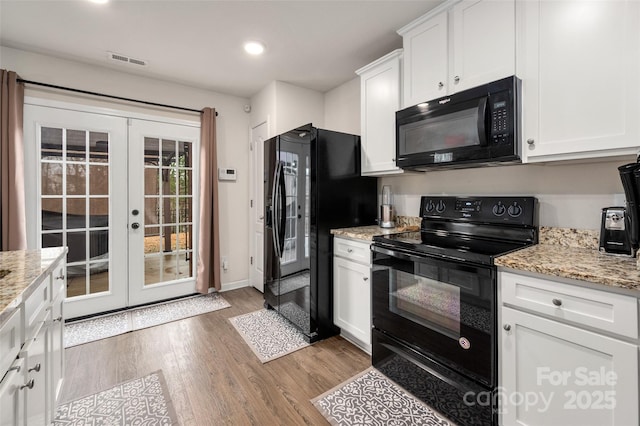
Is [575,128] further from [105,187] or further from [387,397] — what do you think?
[105,187]

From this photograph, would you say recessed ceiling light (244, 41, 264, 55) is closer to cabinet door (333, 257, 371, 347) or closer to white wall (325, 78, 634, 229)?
white wall (325, 78, 634, 229)

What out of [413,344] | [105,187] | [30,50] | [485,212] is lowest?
[413,344]

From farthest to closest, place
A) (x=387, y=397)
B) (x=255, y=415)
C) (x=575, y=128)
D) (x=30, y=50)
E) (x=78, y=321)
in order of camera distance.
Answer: (x=78, y=321), (x=30, y=50), (x=387, y=397), (x=255, y=415), (x=575, y=128)

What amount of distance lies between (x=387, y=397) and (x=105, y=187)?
3.21m

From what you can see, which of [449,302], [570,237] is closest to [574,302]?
[449,302]

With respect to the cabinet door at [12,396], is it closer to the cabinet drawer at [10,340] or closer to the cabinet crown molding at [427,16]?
the cabinet drawer at [10,340]

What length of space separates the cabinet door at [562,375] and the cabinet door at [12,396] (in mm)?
1851

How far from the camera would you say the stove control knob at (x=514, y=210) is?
5.90 ft

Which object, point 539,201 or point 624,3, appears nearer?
point 624,3

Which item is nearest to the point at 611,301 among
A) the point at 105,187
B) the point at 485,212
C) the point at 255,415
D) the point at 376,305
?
the point at 485,212

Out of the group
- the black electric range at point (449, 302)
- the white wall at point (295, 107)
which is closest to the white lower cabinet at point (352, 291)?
the black electric range at point (449, 302)

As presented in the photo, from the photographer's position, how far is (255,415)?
1617mm

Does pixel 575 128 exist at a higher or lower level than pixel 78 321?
higher

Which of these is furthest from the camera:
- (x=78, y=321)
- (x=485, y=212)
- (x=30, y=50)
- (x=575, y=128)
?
(x=78, y=321)
